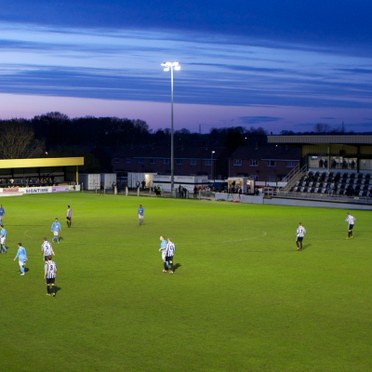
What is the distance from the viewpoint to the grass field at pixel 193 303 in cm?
1645

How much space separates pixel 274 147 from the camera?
104 meters

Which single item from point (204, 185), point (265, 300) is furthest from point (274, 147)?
point (265, 300)

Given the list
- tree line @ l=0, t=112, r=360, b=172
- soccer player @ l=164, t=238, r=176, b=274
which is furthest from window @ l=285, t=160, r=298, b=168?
soccer player @ l=164, t=238, r=176, b=274

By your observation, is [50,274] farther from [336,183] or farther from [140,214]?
[336,183]

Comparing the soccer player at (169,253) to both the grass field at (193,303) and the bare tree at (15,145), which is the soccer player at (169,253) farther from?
the bare tree at (15,145)

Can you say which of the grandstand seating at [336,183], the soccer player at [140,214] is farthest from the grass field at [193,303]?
the grandstand seating at [336,183]

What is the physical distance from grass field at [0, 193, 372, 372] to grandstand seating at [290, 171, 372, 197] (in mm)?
23736

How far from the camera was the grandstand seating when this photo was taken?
211ft

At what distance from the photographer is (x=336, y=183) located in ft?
219

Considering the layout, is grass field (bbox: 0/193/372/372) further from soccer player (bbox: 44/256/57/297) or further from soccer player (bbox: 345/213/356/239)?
soccer player (bbox: 345/213/356/239)

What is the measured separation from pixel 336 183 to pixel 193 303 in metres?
47.6

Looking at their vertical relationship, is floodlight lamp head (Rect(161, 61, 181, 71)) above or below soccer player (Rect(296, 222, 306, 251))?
above

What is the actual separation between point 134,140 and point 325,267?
515 feet

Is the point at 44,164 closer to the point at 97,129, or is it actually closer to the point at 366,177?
the point at 366,177
